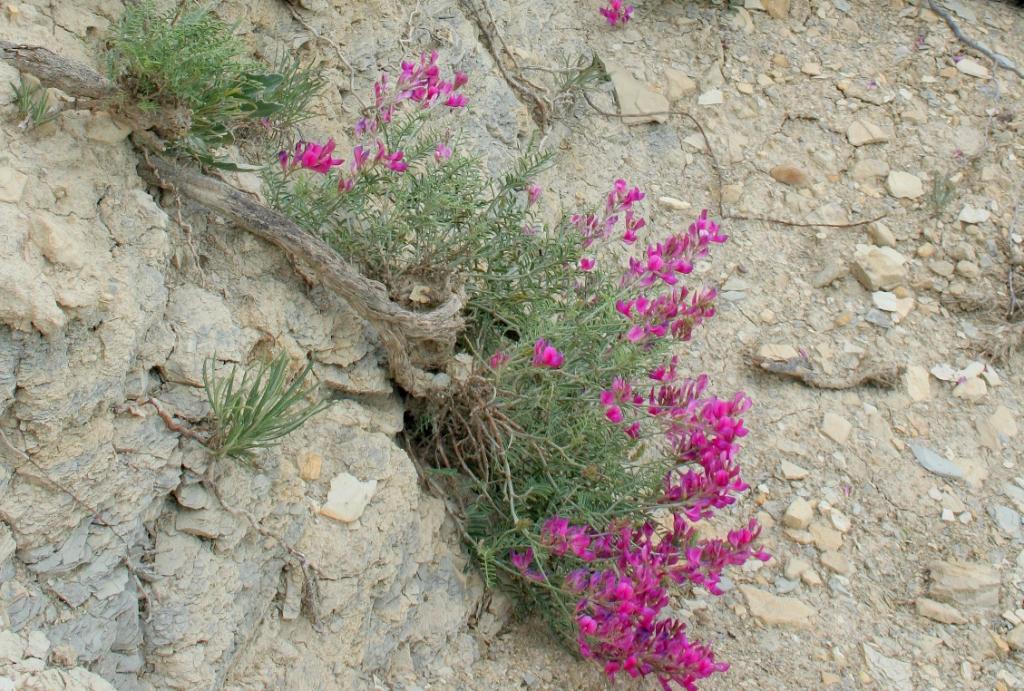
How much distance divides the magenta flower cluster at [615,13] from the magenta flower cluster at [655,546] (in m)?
2.50

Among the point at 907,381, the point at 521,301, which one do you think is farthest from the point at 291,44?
the point at 907,381

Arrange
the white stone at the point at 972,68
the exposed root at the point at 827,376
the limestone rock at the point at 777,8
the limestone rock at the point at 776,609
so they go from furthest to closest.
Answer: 1. the limestone rock at the point at 777,8
2. the white stone at the point at 972,68
3. the exposed root at the point at 827,376
4. the limestone rock at the point at 776,609

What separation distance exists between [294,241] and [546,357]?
32.0 inches

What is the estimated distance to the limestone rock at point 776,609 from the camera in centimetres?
356

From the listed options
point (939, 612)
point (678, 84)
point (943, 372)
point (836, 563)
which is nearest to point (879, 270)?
point (943, 372)

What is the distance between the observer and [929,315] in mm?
4664

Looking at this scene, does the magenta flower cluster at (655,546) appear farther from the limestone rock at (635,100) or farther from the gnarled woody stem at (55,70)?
the limestone rock at (635,100)

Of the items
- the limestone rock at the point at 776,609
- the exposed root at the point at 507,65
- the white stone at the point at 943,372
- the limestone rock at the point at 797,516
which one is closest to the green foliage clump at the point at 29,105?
the exposed root at the point at 507,65

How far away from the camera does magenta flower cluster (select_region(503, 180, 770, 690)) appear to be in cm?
299

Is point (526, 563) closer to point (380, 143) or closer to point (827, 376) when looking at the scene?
point (380, 143)

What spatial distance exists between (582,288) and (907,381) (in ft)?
5.57

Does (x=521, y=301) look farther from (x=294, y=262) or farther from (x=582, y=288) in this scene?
(x=294, y=262)

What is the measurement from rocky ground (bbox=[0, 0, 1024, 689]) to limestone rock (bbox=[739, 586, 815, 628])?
0.04 feet

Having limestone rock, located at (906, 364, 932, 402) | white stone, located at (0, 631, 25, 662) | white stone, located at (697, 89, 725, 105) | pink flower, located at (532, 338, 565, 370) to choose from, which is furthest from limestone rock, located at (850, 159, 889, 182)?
white stone, located at (0, 631, 25, 662)
